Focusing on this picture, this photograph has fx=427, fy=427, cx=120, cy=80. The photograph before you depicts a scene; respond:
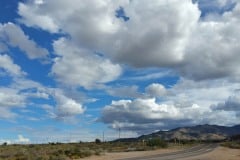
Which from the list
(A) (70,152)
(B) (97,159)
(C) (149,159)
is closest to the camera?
(C) (149,159)

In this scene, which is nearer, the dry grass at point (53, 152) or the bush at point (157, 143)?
the dry grass at point (53, 152)

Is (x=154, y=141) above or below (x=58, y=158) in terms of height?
above

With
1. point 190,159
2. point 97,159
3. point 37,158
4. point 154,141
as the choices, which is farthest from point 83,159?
point 154,141

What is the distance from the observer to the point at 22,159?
167 ft

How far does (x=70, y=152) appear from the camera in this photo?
206 ft

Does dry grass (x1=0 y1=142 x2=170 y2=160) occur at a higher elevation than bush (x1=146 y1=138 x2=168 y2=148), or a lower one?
lower

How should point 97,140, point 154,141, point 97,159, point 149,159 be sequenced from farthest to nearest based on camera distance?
point 97,140 < point 154,141 < point 97,159 < point 149,159

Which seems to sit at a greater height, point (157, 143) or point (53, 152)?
point (157, 143)

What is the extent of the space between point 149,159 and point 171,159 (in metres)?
2.86

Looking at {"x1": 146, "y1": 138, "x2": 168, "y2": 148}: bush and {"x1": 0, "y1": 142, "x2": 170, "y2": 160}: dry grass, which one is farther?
Answer: {"x1": 146, "y1": 138, "x2": 168, "y2": 148}: bush

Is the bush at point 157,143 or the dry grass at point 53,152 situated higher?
the bush at point 157,143

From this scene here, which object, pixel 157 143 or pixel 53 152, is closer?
pixel 53 152

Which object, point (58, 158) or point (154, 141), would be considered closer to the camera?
point (58, 158)

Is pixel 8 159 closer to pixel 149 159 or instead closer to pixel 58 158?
pixel 58 158
